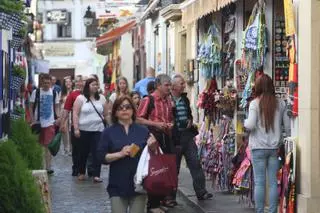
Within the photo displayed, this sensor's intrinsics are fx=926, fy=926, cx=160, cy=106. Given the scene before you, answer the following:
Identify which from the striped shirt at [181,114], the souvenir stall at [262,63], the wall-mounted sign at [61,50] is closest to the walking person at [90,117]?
the souvenir stall at [262,63]

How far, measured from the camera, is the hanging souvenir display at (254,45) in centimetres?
1288

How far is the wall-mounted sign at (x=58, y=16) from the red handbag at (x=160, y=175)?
5350 cm

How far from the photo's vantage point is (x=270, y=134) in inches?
423

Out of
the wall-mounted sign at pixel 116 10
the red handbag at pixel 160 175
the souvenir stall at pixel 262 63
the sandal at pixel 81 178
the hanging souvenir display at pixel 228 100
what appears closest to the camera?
the red handbag at pixel 160 175

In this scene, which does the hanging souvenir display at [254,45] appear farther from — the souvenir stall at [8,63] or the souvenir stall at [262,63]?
the souvenir stall at [8,63]

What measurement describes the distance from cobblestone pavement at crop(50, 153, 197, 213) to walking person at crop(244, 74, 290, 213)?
235 centimetres

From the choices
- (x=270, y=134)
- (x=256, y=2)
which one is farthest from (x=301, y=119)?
(x=256, y=2)

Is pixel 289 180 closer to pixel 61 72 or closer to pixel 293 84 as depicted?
pixel 293 84

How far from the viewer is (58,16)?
6372 centimetres

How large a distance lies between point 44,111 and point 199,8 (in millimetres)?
3490

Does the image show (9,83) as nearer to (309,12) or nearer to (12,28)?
(12,28)

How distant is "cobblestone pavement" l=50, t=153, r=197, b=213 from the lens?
513 inches

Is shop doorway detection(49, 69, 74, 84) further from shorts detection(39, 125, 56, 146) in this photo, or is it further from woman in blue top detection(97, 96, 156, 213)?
woman in blue top detection(97, 96, 156, 213)

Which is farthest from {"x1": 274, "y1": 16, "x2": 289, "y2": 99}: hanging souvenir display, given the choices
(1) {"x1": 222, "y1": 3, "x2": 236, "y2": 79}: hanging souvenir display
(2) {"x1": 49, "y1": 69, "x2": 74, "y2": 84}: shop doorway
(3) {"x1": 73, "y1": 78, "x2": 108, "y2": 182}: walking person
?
(2) {"x1": 49, "y1": 69, "x2": 74, "y2": 84}: shop doorway
